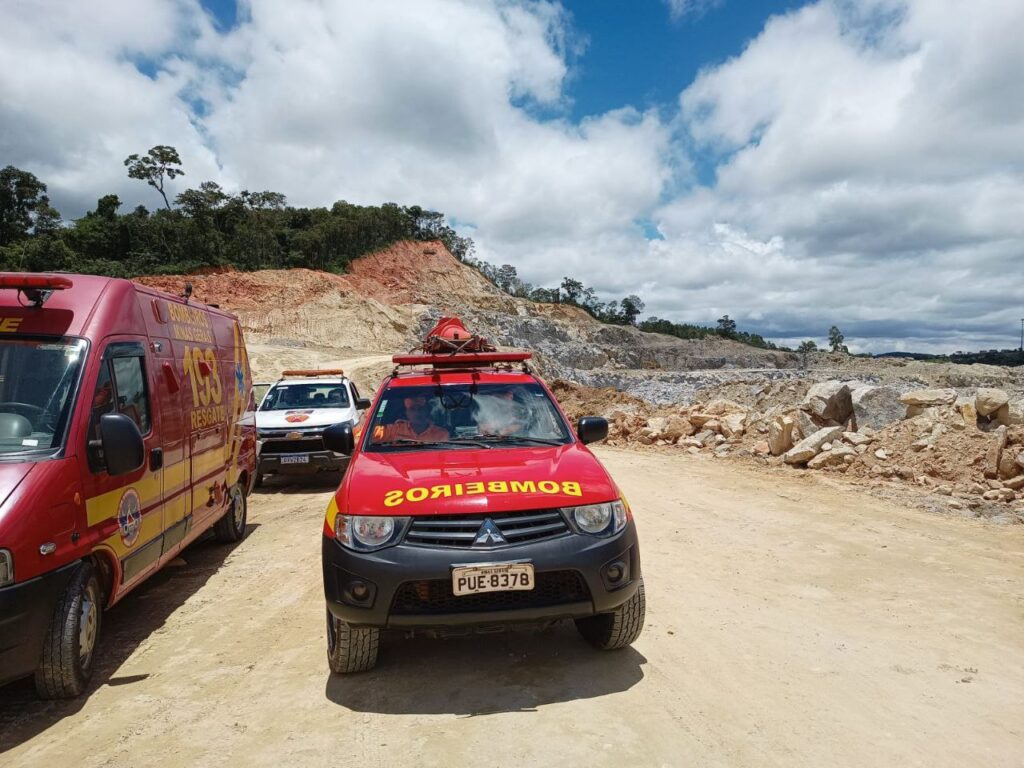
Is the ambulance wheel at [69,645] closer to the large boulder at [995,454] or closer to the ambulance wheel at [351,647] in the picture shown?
the ambulance wheel at [351,647]

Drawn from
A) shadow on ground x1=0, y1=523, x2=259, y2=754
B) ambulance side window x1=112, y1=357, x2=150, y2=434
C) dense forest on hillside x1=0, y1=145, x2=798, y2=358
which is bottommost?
shadow on ground x1=0, y1=523, x2=259, y2=754

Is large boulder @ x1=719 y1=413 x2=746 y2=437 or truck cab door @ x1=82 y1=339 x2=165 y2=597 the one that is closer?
truck cab door @ x1=82 y1=339 x2=165 y2=597

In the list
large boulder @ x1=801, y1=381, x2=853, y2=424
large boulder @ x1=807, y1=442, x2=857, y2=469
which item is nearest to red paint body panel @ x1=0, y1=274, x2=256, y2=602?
large boulder @ x1=807, y1=442, x2=857, y2=469

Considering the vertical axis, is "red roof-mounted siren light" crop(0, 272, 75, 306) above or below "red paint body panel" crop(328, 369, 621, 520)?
above

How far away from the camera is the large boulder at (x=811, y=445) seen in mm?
11789

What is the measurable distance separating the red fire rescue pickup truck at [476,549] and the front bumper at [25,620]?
1.40m

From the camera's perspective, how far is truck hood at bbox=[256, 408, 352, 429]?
34.0 ft

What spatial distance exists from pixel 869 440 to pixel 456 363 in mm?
8880

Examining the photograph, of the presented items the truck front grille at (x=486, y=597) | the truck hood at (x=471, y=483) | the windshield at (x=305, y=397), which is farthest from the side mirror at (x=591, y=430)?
the windshield at (x=305, y=397)

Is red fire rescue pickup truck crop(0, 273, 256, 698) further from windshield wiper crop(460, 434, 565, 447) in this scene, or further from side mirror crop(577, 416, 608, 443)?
side mirror crop(577, 416, 608, 443)

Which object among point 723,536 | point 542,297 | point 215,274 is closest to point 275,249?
point 215,274

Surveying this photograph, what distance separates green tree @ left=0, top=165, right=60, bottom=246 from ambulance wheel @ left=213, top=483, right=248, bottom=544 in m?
51.7

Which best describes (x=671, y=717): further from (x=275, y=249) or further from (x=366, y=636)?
(x=275, y=249)

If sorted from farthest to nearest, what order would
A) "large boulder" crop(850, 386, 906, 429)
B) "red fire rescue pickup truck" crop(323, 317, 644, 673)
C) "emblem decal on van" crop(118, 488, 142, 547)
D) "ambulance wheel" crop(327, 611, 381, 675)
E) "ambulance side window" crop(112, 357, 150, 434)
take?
1. "large boulder" crop(850, 386, 906, 429)
2. "ambulance side window" crop(112, 357, 150, 434)
3. "emblem decal on van" crop(118, 488, 142, 547)
4. "ambulance wheel" crop(327, 611, 381, 675)
5. "red fire rescue pickup truck" crop(323, 317, 644, 673)
